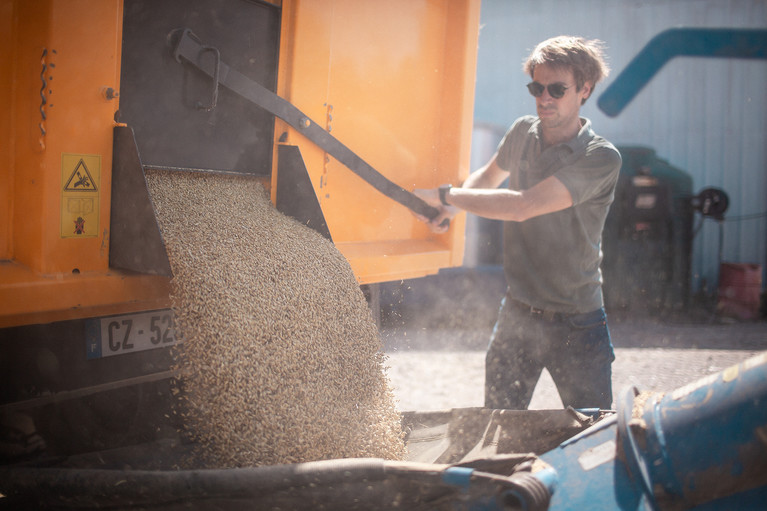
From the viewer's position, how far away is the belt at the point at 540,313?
8.04 feet

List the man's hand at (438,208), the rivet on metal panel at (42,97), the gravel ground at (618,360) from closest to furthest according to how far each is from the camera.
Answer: the rivet on metal panel at (42,97) < the man's hand at (438,208) < the gravel ground at (618,360)

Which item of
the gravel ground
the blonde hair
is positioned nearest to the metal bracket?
the blonde hair

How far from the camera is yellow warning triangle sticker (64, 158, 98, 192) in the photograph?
178 centimetres

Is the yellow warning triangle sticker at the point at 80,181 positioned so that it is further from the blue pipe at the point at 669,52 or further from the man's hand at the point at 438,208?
the blue pipe at the point at 669,52

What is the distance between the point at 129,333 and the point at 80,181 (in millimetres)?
498

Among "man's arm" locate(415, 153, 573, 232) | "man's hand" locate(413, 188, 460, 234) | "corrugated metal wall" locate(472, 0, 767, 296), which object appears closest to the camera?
"man's arm" locate(415, 153, 573, 232)

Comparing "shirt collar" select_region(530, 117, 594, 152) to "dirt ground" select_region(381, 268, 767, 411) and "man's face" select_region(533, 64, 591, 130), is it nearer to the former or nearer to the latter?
"man's face" select_region(533, 64, 591, 130)

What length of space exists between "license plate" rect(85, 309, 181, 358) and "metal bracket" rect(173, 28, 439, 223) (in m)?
Result: 0.79

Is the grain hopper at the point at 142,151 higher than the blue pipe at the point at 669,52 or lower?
lower

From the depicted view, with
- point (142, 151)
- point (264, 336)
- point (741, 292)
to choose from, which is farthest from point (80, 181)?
point (741, 292)

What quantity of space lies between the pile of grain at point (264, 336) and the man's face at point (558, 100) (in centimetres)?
99

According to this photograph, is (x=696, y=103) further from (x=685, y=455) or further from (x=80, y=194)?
(x=80, y=194)

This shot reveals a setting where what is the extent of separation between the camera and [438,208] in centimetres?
286

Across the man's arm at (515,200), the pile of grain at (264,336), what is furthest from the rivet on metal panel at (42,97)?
the man's arm at (515,200)
